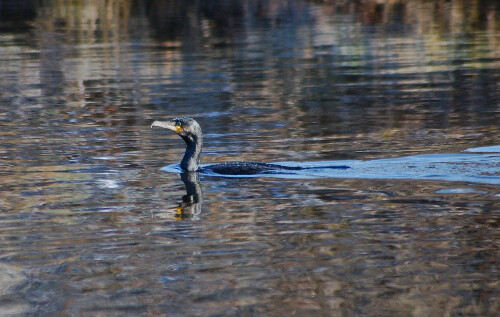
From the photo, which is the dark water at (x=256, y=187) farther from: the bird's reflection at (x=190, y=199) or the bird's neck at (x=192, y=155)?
the bird's neck at (x=192, y=155)

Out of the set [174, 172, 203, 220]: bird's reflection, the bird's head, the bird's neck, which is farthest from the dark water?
the bird's head

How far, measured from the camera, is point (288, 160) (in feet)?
47.6

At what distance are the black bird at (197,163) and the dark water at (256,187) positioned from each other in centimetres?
23

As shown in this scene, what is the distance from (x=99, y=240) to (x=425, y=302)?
11.1 feet

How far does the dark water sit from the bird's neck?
216 millimetres

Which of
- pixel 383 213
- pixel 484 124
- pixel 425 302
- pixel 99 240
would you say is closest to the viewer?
pixel 425 302

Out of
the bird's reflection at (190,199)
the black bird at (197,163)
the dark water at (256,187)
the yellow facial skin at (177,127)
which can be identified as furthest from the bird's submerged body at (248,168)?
the yellow facial skin at (177,127)

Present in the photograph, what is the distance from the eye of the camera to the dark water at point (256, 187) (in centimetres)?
825

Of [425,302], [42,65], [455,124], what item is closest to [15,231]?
[425,302]

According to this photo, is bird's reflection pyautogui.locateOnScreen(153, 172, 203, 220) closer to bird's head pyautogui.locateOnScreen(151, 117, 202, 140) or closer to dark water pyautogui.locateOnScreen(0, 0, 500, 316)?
dark water pyautogui.locateOnScreen(0, 0, 500, 316)

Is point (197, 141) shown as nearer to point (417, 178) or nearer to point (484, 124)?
point (417, 178)

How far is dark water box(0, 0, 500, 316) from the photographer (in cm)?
825

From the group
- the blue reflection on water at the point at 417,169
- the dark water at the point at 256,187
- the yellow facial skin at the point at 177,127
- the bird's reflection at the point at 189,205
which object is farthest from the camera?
the yellow facial skin at the point at 177,127

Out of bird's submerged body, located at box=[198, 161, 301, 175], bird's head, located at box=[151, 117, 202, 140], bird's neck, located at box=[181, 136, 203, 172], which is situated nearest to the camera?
bird's submerged body, located at box=[198, 161, 301, 175]
